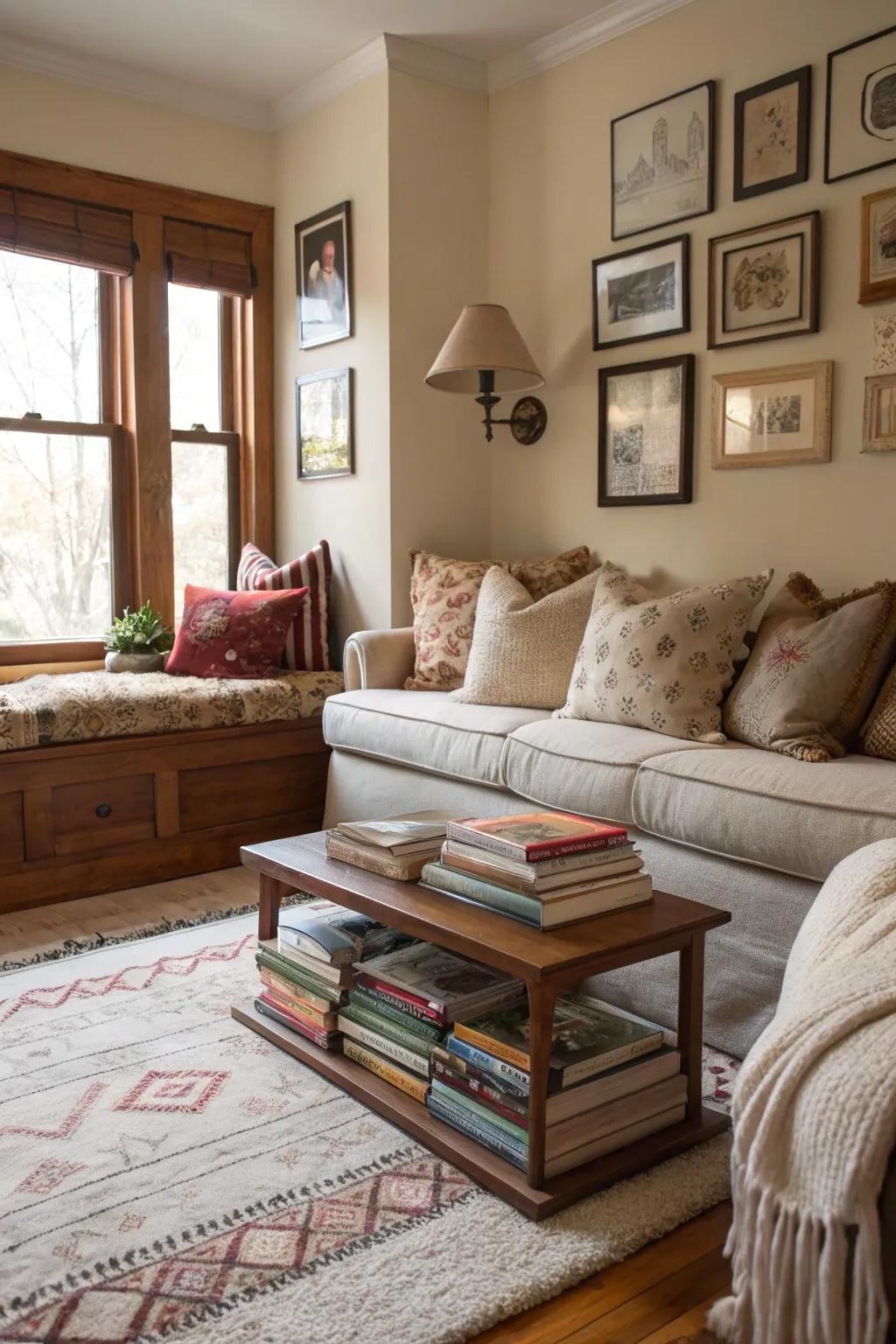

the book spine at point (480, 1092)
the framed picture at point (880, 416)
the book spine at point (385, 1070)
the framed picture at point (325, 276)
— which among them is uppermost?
the framed picture at point (325, 276)

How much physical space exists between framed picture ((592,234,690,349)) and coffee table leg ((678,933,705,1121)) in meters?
2.15

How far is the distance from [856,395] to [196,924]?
226 centimetres

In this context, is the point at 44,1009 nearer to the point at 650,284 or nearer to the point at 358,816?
the point at 358,816

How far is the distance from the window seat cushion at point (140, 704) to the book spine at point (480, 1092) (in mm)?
1759

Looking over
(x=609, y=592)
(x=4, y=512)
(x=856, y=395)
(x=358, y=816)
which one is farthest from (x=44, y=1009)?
(x=856, y=395)

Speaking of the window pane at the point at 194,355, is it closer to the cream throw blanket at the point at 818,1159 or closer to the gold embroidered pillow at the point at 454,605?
the gold embroidered pillow at the point at 454,605

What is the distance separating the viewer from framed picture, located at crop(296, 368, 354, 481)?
159 inches

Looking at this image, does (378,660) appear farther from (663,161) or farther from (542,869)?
(542,869)

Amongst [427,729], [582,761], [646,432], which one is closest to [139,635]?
[427,729]

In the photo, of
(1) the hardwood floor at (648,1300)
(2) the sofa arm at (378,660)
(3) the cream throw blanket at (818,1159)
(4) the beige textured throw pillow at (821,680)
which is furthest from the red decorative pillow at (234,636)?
(3) the cream throw blanket at (818,1159)

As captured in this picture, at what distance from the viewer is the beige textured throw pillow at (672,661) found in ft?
8.71

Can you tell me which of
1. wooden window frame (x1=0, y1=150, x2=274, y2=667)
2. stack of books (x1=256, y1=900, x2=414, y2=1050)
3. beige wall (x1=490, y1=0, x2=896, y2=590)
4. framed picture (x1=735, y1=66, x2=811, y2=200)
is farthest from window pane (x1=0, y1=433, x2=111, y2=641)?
framed picture (x1=735, y1=66, x2=811, y2=200)

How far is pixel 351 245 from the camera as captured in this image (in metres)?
3.97

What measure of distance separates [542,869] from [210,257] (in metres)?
3.27
